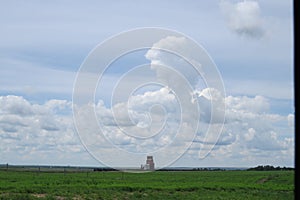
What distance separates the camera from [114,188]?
31.3 metres

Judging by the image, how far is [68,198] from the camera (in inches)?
911

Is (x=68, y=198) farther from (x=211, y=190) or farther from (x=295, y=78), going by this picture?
(x=295, y=78)

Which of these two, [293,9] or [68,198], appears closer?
[293,9]

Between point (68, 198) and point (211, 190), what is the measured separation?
13.0m

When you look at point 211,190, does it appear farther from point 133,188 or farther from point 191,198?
point 191,198

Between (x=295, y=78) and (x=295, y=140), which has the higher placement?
(x=295, y=78)
